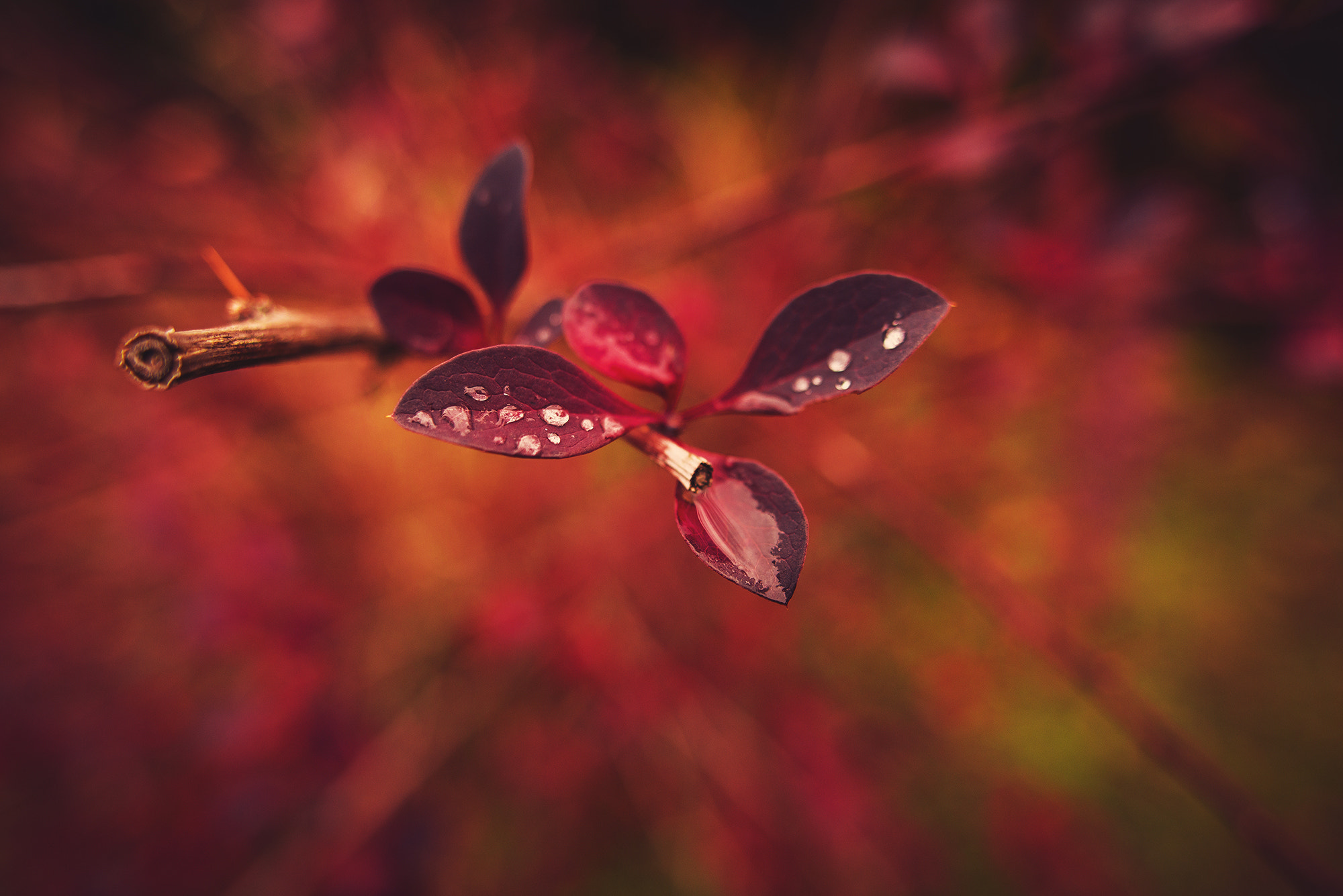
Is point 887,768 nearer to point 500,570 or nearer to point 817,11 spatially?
point 500,570

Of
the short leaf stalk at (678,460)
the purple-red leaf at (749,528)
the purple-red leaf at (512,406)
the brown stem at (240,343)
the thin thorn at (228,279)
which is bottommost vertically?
the purple-red leaf at (749,528)

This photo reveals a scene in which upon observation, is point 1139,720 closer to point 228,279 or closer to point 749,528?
point 749,528

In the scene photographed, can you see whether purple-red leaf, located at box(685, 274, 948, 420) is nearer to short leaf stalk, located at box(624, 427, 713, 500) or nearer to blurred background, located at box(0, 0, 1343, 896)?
short leaf stalk, located at box(624, 427, 713, 500)

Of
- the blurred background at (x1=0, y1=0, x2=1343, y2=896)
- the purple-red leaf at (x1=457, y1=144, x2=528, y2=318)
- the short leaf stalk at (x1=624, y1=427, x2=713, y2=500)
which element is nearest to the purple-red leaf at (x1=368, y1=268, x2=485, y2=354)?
the purple-red leaf at (x1=457, y1=144, x2=528, y2=318)

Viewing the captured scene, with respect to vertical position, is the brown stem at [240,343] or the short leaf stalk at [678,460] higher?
the brown stem at [240,343]

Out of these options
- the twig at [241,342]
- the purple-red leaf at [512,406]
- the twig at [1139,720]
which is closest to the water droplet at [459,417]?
the purple-red leaf at [512,406]

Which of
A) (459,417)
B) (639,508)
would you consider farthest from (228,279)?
(639,508)

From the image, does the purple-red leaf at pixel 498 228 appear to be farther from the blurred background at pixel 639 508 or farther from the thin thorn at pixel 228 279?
the blurred background at pixel 639 508
